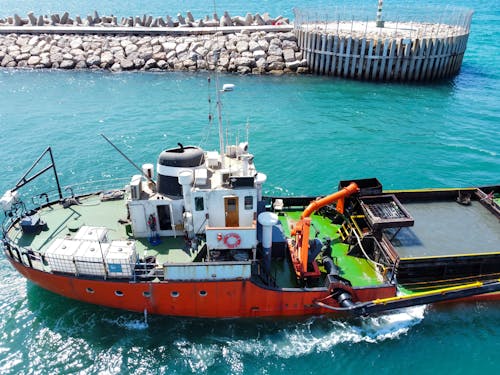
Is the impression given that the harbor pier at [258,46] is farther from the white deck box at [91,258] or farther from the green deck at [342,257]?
the white deck box at [91,258]

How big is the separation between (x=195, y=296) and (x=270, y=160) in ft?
49.9

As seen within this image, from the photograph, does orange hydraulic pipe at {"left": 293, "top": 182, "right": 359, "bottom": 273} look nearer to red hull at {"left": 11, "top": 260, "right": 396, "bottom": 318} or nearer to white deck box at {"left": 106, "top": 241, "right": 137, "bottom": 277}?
red hull at {"left": 11, "top": 260, "right": 396, "bottom": 318}

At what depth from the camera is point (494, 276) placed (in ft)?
52.9

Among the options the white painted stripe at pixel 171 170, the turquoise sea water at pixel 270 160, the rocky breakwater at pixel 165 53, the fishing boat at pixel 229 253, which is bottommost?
the turquoise sea water at pixel 270 160

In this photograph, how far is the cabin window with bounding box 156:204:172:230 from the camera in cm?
1568

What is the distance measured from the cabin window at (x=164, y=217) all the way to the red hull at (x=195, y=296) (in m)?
2.62

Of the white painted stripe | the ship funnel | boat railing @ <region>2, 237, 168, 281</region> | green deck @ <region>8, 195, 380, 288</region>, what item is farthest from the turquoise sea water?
the white painted stripe

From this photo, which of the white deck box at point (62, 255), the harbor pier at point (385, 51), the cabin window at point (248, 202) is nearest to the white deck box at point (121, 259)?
the white deck box at point (62, 255)

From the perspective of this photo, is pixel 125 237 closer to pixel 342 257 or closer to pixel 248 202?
pixel 248 202

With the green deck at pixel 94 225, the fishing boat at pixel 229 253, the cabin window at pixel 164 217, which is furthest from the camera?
the cabin window at pixel 164 217

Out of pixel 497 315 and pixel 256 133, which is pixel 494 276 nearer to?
pixel 497 315

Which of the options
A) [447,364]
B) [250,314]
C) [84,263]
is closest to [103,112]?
[84,263]

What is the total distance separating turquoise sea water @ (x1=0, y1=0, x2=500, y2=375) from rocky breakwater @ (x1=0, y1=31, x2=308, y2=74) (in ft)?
7.35

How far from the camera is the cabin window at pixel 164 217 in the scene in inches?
617
